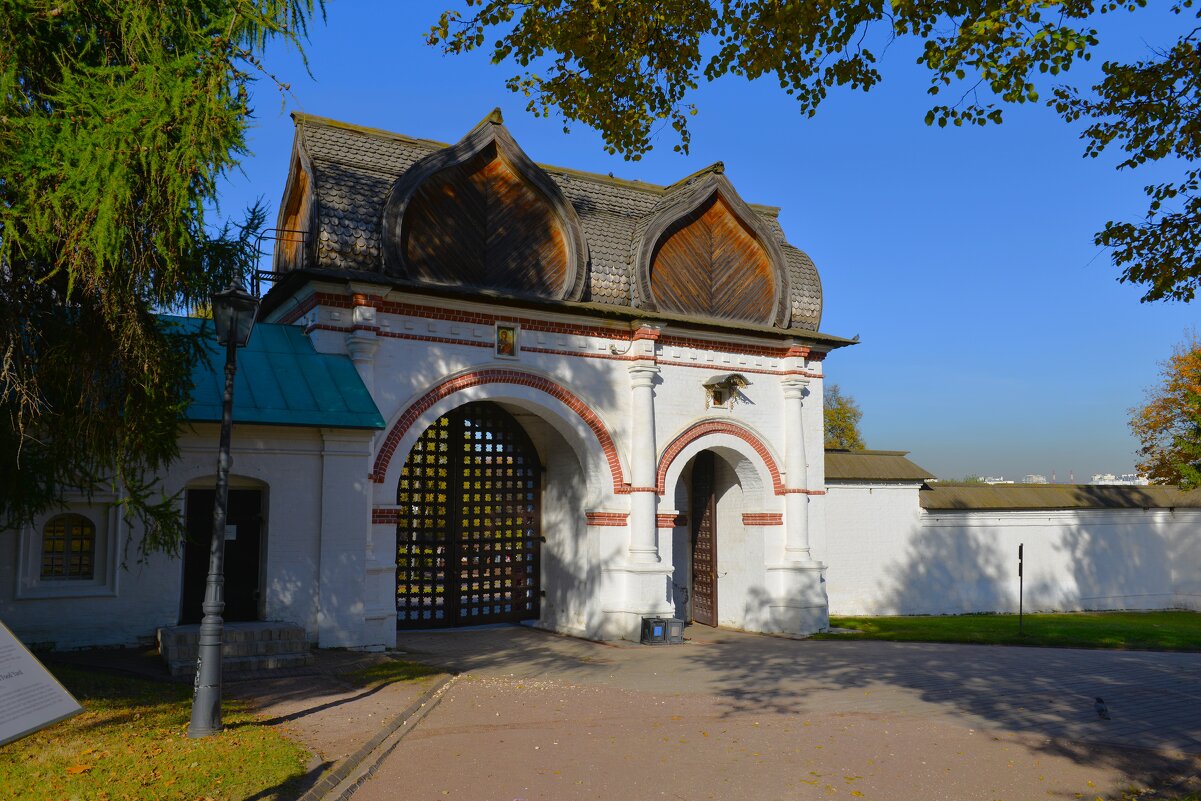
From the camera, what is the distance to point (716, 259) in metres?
17.5

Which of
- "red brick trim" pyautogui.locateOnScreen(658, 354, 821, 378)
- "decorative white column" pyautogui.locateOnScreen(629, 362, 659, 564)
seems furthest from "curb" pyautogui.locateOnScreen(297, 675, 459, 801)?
"red brick trim" pyautogui.locateOnScreen(658, 354, 821, 378)

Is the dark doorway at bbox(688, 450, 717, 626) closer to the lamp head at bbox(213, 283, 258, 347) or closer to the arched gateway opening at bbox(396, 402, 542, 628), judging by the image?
the arched gateway opening at bbox(396, 402, 542, 628)

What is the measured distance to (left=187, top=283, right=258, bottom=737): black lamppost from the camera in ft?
25.0

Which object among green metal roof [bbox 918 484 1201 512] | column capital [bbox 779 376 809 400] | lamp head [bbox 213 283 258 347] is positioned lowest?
green metal roof [bbox 918 484 1201 512]

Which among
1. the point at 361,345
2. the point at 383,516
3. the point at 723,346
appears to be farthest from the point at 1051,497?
the point at 361,345

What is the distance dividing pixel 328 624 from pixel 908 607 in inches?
557

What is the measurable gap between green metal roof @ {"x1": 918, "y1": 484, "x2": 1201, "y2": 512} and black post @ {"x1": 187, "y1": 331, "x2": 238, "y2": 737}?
57.6ft

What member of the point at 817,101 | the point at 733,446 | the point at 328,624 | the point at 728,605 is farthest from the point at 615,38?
the point at 728,605

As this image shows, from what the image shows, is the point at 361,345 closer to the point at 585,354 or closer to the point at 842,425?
the point at 585,354

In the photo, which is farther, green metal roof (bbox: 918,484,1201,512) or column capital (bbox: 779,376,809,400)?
green metal roof (bbox: 918,484,1201,512)

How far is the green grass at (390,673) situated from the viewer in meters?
10.6

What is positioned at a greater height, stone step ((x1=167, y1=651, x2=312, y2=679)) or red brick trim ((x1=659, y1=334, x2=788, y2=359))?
red brick trim ((x1=659, y1=334, x2=788, y2=359))

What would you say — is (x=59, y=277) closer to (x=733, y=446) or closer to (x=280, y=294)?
(x=280, y=294)

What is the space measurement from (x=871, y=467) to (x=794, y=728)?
1333 cm
